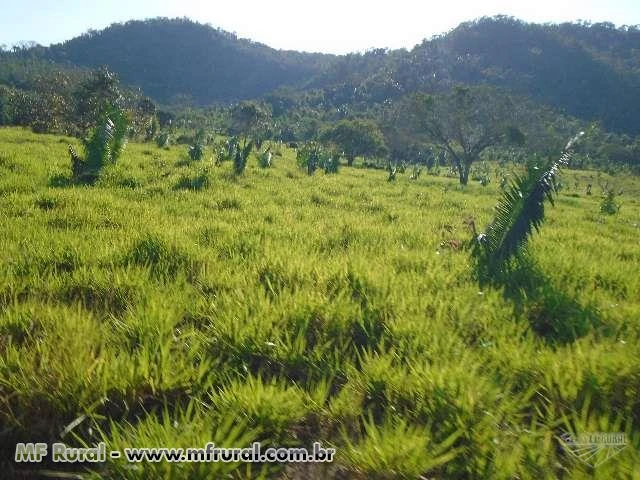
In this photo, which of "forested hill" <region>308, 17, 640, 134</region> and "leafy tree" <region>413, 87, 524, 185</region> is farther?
"forested hill" <region>308, 17, 640, 134</region>

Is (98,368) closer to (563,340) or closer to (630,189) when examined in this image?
(563,340)

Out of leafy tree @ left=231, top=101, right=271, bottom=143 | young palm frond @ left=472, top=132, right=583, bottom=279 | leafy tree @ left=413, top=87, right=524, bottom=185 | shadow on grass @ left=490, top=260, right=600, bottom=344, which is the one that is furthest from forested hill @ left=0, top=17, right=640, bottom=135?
shadow on grass @ left=490, top=260, right=600, bottom=344

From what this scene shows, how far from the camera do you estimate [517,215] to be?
14.9 ft

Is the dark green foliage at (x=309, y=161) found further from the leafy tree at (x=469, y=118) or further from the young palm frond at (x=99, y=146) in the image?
the leafy tree at (x=469, y=118)

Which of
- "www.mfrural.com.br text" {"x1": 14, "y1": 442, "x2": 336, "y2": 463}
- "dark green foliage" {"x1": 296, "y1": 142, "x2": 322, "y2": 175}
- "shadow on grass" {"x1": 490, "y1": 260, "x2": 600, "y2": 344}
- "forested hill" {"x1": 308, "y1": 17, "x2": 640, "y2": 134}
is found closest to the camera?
"www.mfrural.com.br text" {"x1": 14, "y1": 442, "x2": 336, "y2": 463}

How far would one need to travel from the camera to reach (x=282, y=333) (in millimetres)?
2834

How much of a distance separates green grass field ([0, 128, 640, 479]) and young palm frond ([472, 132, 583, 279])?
323 millimetres

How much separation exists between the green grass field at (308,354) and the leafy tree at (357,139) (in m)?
52.3

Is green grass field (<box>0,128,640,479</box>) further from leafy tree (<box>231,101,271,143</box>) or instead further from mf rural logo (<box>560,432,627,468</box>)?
leafy tree (<box>231,101,271,143</box>)

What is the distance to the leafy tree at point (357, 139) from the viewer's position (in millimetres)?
55906

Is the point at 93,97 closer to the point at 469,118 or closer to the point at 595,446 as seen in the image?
the point at 469,118

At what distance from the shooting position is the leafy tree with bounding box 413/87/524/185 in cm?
3344

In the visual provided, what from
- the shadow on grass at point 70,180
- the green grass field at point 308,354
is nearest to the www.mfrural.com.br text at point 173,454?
the green grass field at point 308,354

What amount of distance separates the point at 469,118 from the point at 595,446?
35948mm
